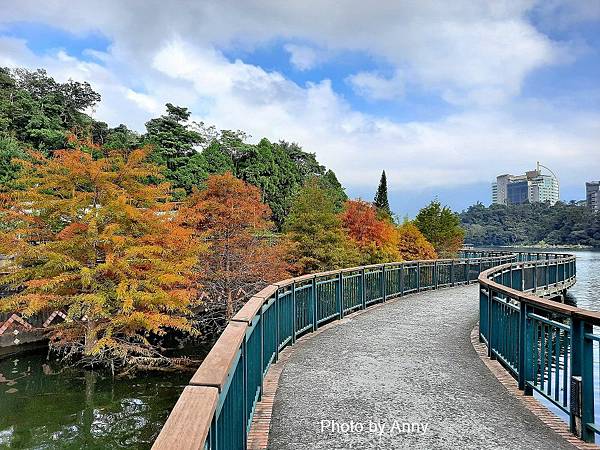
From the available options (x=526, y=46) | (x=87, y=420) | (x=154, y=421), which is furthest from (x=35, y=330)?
(x=526, y=46)

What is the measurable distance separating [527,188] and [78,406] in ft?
552

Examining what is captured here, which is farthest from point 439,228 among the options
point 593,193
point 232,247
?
point 593,193

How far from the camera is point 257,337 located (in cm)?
402

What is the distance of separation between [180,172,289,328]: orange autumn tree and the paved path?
24.3ft

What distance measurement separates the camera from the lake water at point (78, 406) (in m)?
7.46

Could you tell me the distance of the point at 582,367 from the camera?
346 centimetres

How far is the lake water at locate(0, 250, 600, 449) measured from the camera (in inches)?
294

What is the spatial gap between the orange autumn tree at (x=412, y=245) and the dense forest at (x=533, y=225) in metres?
62.5

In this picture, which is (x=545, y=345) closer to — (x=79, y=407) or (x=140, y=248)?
(x=140, y=248)

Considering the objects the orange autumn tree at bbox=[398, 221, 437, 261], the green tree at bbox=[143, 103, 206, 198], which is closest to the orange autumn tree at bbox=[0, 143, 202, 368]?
the orange autumn tree at bbox=[398, 221, 437, 261]

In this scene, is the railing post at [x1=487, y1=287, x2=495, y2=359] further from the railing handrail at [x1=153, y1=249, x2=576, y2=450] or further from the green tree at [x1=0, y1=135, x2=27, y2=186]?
the green tree at [x1=0, y1=135, x2=27, y2=186]

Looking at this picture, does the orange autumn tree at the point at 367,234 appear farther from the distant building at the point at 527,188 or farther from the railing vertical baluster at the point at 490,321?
the distant building at the point at 527,188

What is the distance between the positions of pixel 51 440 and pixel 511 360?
7015mm

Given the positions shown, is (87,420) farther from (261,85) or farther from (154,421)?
(261,85)
